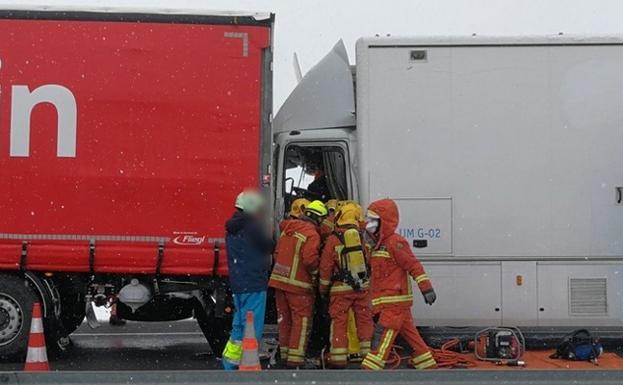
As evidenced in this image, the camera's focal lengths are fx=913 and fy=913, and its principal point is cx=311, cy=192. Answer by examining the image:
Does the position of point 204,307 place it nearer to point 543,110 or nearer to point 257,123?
point 257,123

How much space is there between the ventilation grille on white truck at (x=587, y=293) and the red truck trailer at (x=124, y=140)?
3307 millimetres

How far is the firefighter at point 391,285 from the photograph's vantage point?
27.1 ft

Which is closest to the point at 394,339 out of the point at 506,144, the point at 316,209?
the point at 316,209

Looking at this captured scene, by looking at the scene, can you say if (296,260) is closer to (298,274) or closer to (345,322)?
(298,274)

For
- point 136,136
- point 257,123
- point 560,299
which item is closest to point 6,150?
point 136,136

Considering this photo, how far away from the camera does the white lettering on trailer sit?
896 cm

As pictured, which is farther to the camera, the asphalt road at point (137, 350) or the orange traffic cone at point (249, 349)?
the asphalt road at point (137, 350)

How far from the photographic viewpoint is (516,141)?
9391mm

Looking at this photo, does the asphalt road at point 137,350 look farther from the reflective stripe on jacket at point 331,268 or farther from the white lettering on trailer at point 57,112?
the white lettering on trailer at point 57,112

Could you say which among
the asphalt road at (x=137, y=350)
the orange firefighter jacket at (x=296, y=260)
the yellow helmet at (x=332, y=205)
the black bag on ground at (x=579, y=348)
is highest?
the yellow helmet at (x=332, y=205)

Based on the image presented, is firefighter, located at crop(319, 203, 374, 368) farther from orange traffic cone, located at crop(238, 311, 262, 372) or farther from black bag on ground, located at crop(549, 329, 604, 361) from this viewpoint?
black bag on ground, located at crop(549, 329, 604, 361)

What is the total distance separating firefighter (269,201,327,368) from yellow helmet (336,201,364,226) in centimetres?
29

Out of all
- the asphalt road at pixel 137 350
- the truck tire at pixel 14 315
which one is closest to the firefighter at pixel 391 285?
the asphalt road at pixel 137 350

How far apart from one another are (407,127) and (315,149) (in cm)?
108
